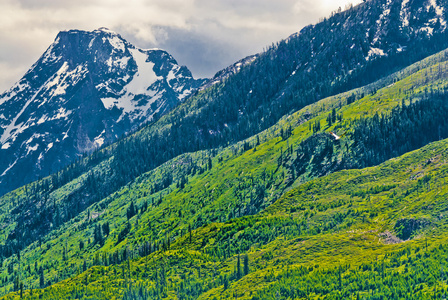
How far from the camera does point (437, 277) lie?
198 m

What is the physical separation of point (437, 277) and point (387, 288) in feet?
62.8

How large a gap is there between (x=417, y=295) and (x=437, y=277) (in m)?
13.9

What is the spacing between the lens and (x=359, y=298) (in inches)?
7810

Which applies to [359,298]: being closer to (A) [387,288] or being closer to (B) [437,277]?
(A) [387,288]

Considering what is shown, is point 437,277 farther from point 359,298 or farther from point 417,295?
point 359,298

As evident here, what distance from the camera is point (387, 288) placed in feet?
651

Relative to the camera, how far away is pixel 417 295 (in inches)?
7470

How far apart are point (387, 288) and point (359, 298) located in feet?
37.0

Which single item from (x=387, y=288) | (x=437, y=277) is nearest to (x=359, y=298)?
(x=387, y=288)

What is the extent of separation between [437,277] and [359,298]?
30365mm

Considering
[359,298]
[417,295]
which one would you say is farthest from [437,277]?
[359,298]
